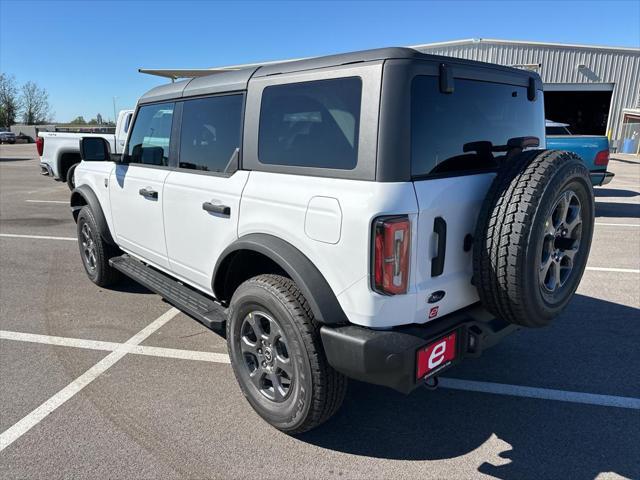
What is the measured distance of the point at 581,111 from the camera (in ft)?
117

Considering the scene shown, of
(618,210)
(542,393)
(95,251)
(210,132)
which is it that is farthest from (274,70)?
(618,210)

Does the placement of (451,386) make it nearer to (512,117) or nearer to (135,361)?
(512,117)

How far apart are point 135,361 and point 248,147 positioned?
1.88 metres

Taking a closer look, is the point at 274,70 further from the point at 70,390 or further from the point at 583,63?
the point at 583,63

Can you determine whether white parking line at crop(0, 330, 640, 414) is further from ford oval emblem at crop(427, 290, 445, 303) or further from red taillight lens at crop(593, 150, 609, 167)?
red taillight lens at crop(593, 150, 609, 167)

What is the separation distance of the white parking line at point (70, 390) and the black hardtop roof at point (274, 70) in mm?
1972

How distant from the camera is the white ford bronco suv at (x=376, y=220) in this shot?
2.17 metres

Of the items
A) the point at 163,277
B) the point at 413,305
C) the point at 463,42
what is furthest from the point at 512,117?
the point at 463,42

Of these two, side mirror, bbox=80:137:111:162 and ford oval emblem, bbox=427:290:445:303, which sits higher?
side mirror, bbox=80:137:111:162

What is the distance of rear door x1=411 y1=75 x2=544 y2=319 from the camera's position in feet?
7.34

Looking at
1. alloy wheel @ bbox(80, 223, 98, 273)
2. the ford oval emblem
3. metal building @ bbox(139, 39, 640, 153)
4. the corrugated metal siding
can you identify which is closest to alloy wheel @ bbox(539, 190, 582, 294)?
the ford oval emblem

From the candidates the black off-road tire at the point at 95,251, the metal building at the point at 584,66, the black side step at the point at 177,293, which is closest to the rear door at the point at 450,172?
the black side step at the point at 177,293

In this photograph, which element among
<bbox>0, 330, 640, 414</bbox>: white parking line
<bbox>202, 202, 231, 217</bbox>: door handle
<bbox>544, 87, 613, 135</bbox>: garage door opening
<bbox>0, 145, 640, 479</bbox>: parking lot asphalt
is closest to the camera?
<bbox>0, 145, 640, 479</bbox>: parking lot asphalt

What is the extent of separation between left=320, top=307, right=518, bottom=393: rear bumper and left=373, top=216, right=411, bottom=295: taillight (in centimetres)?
23
